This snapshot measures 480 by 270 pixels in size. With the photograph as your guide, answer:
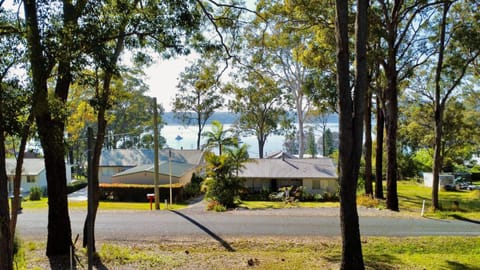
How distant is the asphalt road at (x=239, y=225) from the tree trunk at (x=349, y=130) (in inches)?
222

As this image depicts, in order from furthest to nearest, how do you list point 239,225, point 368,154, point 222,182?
point 368,154 < point 222,182 < point 239,225

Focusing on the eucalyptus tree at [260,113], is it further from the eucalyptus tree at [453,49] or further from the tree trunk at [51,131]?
the tree trunk at [51,131]

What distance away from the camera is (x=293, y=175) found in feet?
127

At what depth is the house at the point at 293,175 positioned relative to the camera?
38.2m

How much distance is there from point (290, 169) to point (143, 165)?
1543cm

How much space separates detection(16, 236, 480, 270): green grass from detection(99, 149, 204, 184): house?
2538 cm

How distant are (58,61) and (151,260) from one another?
595 centimetres

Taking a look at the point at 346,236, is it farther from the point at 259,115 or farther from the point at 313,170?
the point at 259,115

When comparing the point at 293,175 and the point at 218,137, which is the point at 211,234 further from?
the point at 293,175

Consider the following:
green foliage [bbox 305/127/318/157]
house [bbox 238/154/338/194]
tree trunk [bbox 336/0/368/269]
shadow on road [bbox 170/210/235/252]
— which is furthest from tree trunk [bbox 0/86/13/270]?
green foliage [bbox 305/127/318/157]

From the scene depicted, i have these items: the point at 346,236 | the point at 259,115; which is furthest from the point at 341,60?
the point at 259,115

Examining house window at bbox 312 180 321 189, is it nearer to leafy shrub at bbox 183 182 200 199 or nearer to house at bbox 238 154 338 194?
house at bbox 238 154 338 194

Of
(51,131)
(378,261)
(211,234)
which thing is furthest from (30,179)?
(378,261)

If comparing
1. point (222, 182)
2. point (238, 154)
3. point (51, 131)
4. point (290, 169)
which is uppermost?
point (51, 131)
